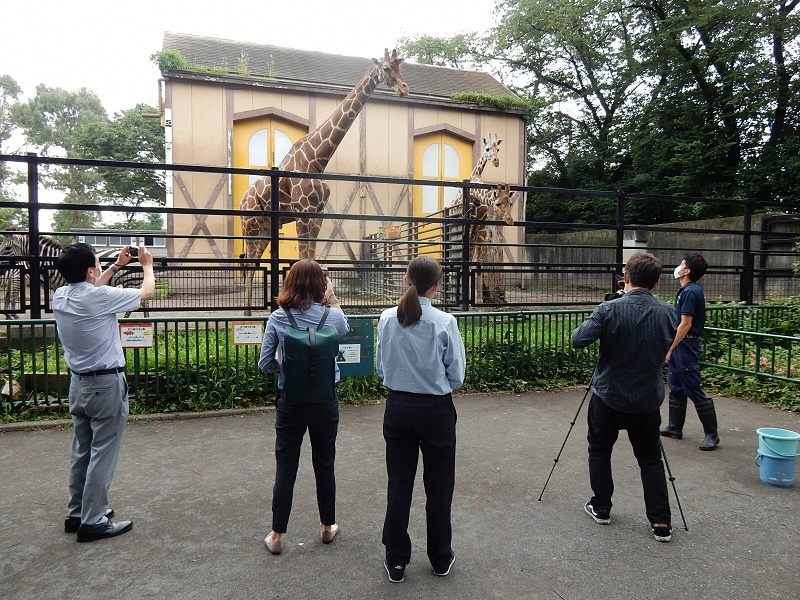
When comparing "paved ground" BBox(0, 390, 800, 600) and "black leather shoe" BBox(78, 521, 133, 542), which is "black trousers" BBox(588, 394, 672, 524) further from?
"black leather shoe" BBox(78, 521, 133, 542)

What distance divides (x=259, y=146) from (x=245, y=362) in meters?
10.2

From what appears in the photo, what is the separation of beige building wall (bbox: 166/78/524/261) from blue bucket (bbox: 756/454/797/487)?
10.2m

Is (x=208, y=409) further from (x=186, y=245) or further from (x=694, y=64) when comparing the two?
(x=694, y=64)

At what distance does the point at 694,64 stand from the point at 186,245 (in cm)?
1872

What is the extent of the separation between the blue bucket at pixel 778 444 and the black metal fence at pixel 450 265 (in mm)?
2214

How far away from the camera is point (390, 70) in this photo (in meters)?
10.1

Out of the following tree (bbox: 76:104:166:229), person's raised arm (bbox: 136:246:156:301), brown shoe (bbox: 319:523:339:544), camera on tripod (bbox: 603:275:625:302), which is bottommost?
brown shoe (bbox: 319:523:339:544)

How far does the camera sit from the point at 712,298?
477 inches

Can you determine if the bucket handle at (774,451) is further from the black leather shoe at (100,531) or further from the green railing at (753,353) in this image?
the black leather shoe at (100,531)

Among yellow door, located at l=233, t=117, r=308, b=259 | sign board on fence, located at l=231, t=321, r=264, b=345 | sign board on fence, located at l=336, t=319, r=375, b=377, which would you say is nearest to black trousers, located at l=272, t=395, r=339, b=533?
sign board on fence, located at l=336, t=319, r=375, b=377

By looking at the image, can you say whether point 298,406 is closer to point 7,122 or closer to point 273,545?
point 273,545

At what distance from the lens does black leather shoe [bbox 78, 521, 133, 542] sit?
337cm

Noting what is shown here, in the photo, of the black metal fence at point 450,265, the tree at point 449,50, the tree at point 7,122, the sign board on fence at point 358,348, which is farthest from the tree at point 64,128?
the sign board on fence at point 358,348

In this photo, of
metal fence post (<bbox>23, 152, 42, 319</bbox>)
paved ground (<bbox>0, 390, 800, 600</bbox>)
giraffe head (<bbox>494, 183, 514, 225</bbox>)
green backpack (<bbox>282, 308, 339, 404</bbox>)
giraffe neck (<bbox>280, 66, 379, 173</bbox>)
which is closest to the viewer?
paved ground (<bbox>0, 390, 800, 600</bbox>)
